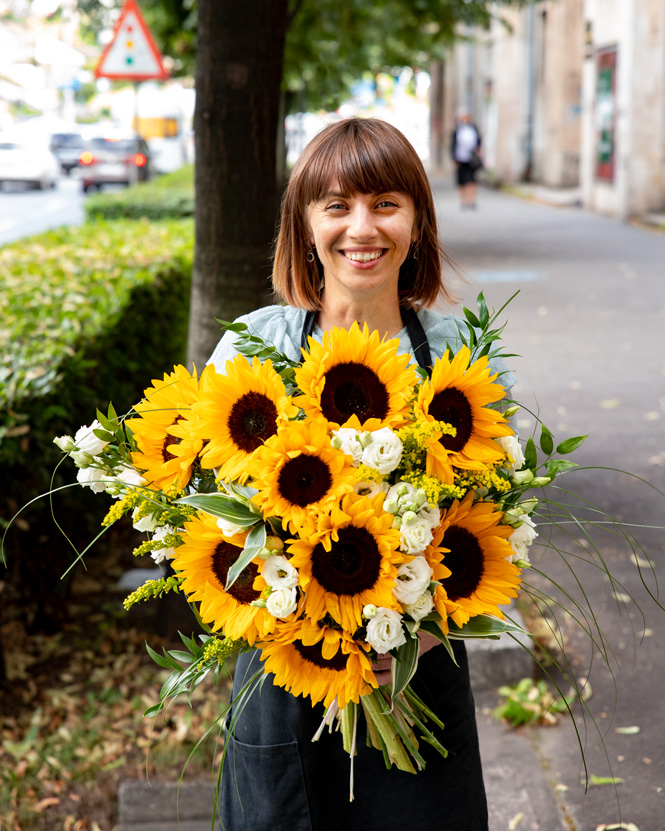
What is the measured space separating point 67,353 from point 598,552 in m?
3.05

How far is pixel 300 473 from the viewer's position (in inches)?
65.0

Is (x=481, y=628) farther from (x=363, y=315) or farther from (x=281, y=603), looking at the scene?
(x=363, y=315)

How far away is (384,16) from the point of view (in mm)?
10562

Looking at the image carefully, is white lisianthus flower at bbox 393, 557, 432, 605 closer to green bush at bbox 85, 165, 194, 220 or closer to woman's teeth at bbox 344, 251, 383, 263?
woman's teeth at bbox 344, 251, 383, 263

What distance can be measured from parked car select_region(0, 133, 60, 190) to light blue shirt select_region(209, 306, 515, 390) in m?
33.7

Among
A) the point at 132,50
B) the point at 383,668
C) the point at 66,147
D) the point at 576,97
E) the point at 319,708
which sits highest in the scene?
the point at 576,97

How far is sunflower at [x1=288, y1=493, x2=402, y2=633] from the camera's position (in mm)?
1657

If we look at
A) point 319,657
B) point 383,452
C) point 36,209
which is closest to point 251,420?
point 383,452

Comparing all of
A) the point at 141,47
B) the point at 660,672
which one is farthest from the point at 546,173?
the point at 660,672

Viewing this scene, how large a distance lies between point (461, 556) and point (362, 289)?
0.66m

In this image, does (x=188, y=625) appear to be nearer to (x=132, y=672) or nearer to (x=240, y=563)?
(x=132, y=672)

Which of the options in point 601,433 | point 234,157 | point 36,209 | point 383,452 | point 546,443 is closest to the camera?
point 383,452

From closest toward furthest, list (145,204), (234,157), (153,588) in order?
(153,588) → (234,157) → (145,204)

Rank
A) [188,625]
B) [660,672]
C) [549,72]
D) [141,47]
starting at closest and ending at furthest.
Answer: [660,672] → [188,625] → [141,47] → [549,72]
